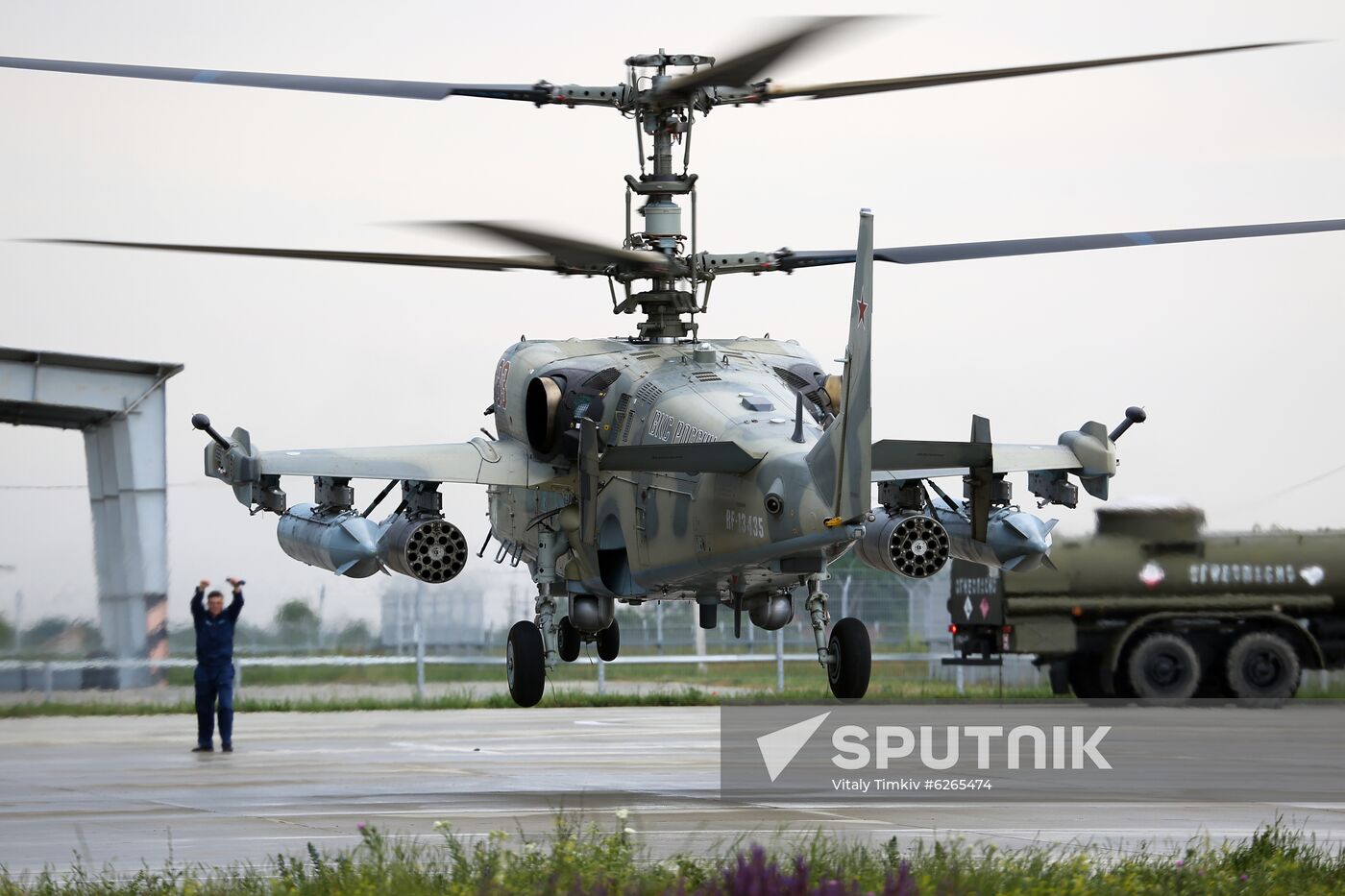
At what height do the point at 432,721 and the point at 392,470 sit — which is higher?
the point at 392,470

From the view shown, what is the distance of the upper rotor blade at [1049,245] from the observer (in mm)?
17422

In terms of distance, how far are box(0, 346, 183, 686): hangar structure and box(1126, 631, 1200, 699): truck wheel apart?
52.8ft

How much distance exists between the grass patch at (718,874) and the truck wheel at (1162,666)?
19.2 metres

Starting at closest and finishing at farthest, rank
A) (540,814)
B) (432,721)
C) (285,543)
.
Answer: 1. (540,814)
2. (285,543)
3. (432,721)

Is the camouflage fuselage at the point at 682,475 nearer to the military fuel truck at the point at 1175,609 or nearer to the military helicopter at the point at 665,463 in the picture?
the military helicopter at the point at 665,463

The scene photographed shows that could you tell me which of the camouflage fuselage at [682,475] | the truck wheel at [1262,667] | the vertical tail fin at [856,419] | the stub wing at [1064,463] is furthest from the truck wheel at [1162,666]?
the vertical tail fin at [856,419]

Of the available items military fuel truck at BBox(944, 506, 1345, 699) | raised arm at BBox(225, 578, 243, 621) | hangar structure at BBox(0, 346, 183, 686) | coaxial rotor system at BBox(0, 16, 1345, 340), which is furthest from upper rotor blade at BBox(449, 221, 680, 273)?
hangar structure at BBox(0, 346, 183, 686)

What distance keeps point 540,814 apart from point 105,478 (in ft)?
63.8

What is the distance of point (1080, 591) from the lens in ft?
99.8

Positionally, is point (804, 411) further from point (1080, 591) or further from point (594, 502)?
point (1080, 591)

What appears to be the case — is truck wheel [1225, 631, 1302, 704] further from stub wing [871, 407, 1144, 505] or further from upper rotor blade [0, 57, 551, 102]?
upper rotor blade [0, 57, 551, 102]

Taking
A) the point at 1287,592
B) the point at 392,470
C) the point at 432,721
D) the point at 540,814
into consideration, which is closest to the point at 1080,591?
the point at 1287,592

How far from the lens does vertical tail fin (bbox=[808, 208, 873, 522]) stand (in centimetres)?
1424

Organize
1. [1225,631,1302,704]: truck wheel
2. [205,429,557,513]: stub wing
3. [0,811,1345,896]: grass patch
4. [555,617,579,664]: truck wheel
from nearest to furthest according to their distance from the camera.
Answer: [0,811,1345,896]: grass patch → [205,429,557,513]: stub wing → [555,617,579,664]: truck wheel → [1225,631,1302,704]: truck wheel
